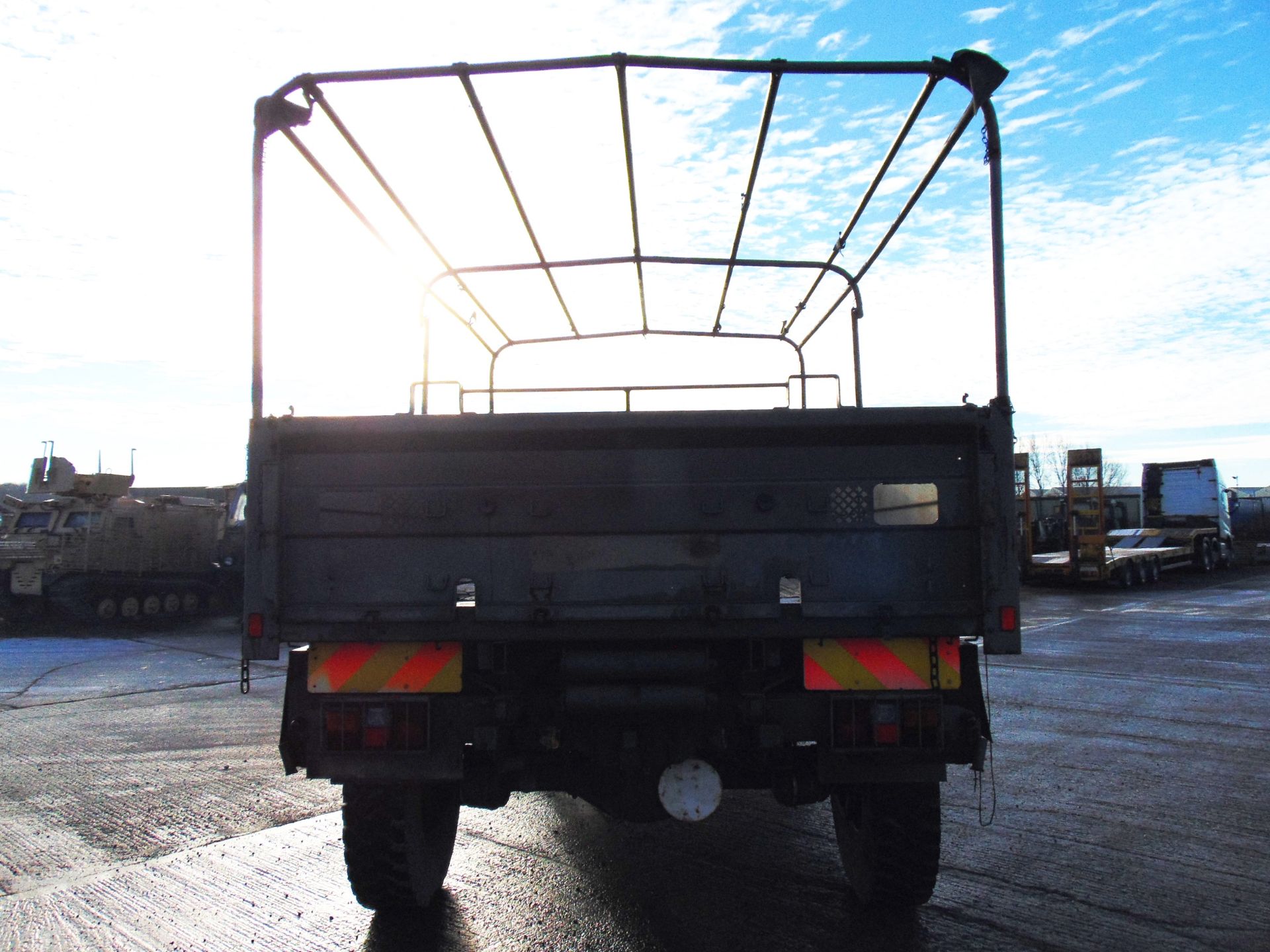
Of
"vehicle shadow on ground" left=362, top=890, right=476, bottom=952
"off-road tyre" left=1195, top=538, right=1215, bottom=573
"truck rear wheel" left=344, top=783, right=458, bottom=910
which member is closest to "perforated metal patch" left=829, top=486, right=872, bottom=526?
"truck rear wheel" left=344, top=783, right=458, bottom=910

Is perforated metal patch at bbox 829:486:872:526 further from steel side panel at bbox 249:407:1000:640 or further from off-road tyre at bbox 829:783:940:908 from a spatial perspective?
off-road tyre at bbox 829:783:940:908

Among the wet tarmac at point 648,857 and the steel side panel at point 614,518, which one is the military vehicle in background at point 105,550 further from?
the steel side panel at point 614,518

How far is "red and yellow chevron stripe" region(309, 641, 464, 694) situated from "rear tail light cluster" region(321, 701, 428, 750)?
0.05 m

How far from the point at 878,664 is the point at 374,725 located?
1688mm

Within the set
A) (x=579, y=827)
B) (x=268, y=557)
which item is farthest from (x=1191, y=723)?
(x=268, y=557)

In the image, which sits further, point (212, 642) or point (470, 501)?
point (212, 642)

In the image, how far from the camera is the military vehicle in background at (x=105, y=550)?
18.4 metres

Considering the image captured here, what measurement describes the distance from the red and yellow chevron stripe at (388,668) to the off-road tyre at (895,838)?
147 cm

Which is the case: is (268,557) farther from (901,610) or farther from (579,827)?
(579,827)

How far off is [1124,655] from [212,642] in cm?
1366

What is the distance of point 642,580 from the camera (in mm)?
3098

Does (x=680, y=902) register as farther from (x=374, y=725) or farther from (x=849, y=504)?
(x=849, y=504)

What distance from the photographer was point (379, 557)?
3137 mm

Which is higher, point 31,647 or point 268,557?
point 268,557
